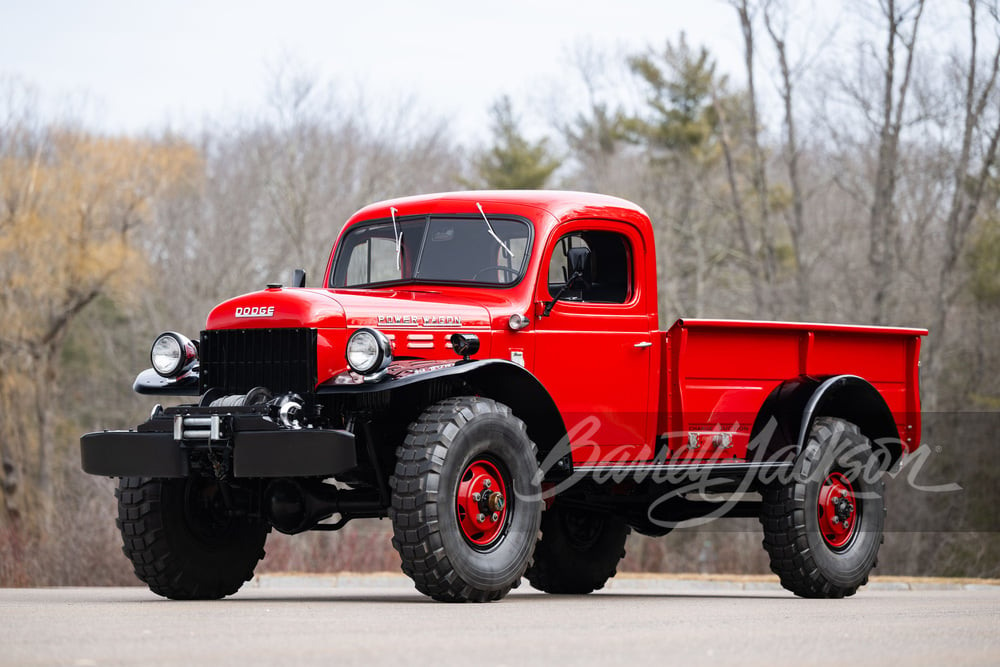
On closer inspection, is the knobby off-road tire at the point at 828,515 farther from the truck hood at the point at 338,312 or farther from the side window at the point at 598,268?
the truck hood at the point at 338,312

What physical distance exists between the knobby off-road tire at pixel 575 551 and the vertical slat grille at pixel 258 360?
357 cm

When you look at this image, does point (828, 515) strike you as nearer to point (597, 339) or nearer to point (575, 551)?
point (575, 551)

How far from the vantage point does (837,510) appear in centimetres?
1238

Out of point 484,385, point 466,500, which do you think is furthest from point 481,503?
point 484,385

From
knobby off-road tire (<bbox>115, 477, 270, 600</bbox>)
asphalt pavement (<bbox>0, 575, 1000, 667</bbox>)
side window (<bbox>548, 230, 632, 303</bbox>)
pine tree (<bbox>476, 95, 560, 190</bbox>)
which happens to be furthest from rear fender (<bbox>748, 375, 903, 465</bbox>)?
pine tree (<bbox>476, 95, 560, 190</bbox>)

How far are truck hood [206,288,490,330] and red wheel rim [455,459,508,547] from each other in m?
1.08

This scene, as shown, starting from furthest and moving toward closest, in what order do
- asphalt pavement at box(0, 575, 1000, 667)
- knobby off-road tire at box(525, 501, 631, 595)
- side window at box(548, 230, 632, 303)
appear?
1. knobby off-road tire at box(525, 501, 631, 595)
2. side window at box(548, 230, 632, 303)
3. asphalt pavement at box(0, 575, 1000, 667)

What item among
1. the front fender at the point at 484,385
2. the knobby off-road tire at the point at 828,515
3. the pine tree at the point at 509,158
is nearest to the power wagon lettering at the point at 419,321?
the front fender at the point at 484,385

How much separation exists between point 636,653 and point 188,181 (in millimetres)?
41212

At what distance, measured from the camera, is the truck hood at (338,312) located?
32.9ft

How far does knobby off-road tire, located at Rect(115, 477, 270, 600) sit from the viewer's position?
34.8 feet

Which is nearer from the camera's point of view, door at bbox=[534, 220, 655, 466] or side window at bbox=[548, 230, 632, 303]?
door at bbox=[534, 220, 655, 466]

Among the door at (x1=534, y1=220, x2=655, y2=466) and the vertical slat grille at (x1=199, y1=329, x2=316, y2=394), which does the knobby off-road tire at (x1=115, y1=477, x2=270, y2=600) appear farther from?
the door at (x1=534, y1=220, x2=655, y2=466)

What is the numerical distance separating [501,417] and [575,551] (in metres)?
3.66
